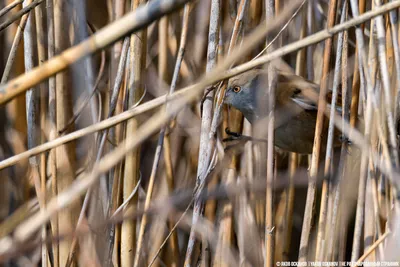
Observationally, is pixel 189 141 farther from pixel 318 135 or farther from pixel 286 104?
pixel 318 135

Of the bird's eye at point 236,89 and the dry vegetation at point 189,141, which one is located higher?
the bird's eye at point 236,89

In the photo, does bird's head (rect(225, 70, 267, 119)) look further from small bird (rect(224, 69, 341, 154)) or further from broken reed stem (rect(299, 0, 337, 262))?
broken reed stem (rect(299, 0, 337, 262))

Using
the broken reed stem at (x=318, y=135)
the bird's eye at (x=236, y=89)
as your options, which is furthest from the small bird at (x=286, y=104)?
the broken reed stem at (x=318, y=135)

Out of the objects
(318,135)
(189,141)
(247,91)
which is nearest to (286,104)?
(247,91)

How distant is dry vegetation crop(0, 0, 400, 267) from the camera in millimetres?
923

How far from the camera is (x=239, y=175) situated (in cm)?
175

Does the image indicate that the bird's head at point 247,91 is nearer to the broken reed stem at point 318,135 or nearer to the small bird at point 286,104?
the small bird at point 286,104

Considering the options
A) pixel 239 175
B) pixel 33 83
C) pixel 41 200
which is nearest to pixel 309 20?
pixel 239 175

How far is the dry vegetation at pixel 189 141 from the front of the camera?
923 mm

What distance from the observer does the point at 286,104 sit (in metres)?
2.07

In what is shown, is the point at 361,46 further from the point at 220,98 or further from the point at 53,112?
the point at 53,112

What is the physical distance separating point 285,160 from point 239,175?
48 centimetres

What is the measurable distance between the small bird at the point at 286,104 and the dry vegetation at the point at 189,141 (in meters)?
0.07

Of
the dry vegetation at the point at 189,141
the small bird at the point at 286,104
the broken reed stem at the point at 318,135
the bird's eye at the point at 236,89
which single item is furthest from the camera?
the bird's eye at the point at 236,89
